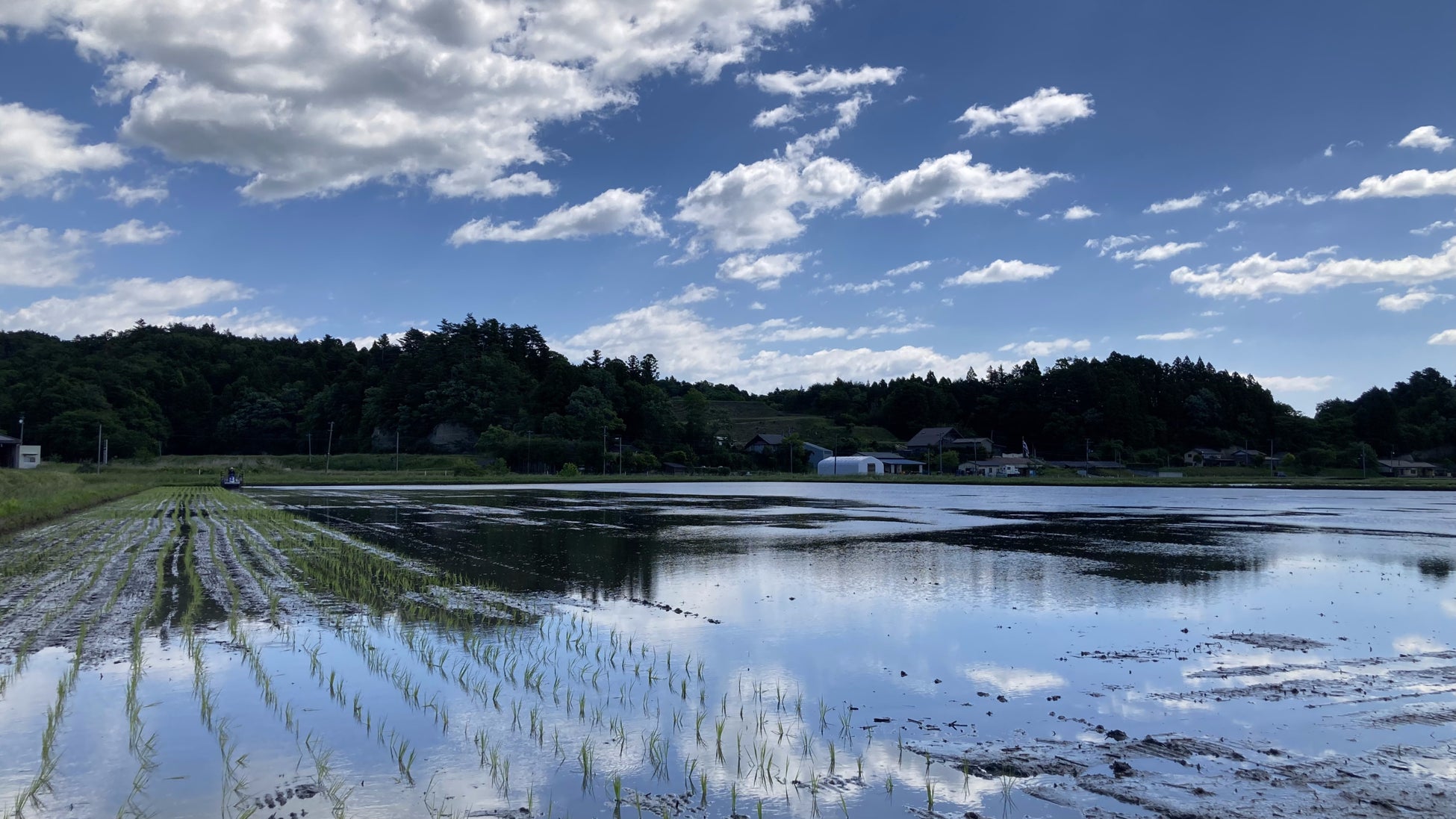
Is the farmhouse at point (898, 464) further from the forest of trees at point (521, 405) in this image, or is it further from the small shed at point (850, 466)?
the forest of trees at point (521, 405)

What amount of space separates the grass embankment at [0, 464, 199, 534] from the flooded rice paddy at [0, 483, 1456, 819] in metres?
7.66

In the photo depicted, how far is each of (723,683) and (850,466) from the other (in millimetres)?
86326

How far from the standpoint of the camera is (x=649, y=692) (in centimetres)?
740

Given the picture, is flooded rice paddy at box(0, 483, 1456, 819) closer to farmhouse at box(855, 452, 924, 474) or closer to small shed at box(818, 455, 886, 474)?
small shed at box(818, 455, 886, 474)

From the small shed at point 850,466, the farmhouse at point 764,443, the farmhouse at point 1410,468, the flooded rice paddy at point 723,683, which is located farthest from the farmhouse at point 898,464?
the flooded rice paddy at point 723,683

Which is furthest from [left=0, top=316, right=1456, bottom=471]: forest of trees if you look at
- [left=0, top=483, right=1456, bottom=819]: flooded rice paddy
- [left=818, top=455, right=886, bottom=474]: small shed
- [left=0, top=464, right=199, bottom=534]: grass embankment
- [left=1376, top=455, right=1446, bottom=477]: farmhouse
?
[left=0, top=483, right=1456, bottom=819]: flooded rice paddy

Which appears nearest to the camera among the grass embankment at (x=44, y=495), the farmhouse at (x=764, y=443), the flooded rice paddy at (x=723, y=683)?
the flooded rice paddy at (x=723, y=683)

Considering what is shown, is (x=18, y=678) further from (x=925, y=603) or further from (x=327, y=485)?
(x=327, y=485)

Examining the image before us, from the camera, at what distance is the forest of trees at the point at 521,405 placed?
87.7 metres

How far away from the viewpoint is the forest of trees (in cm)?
8769

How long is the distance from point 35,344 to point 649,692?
423 feet

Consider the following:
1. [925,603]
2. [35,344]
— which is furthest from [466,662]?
[35,344]

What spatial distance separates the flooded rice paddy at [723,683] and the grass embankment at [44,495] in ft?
25.1

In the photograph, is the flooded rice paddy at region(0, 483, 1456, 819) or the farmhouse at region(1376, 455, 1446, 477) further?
the farmhouse at region(1376, 455, 1446, 477)
